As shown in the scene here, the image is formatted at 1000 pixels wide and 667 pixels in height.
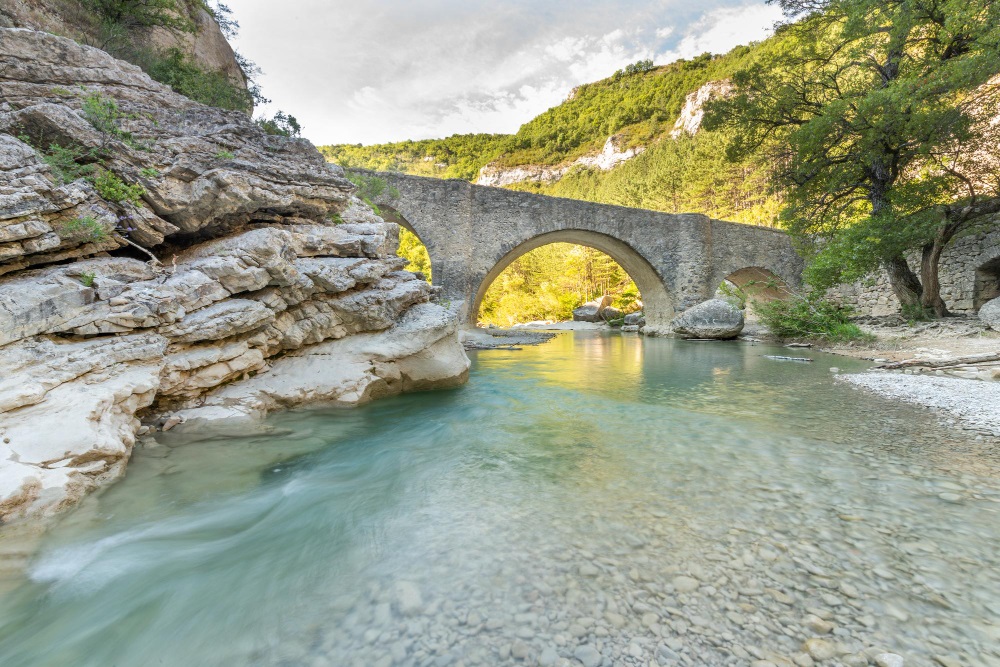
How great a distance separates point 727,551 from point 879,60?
48.6 ft

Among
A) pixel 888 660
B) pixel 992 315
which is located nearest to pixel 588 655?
pixel 888 660

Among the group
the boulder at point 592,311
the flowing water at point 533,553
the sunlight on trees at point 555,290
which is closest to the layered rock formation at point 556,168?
the sunlight on trees at point 555,290

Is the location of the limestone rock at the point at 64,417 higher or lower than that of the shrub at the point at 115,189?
lower

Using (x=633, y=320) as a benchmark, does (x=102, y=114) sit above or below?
above

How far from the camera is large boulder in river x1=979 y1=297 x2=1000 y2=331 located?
773 cm

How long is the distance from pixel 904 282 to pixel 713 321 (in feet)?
14.7

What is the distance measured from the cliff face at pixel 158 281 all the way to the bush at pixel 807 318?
372 inches

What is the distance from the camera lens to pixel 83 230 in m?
3.29

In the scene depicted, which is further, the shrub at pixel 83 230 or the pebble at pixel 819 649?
the shrub at pixel 83 230

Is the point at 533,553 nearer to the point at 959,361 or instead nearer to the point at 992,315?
the point at 959,361

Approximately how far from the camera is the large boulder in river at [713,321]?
12883 mm

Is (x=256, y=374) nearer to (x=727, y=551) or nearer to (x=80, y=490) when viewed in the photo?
(x=80, y=490)

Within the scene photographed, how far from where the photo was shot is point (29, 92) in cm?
404

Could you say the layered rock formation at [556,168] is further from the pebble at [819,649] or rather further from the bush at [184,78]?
the pebble at [819,649]
